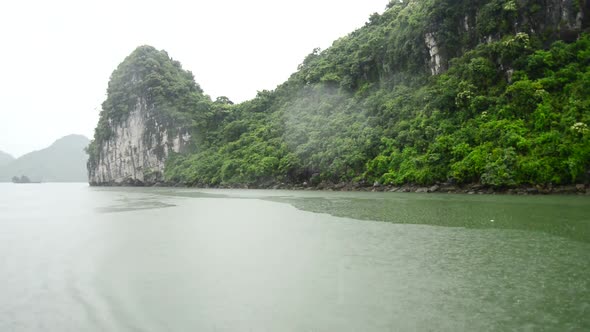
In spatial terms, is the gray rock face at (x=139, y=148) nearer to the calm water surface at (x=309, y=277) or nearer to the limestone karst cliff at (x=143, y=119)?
the limestone karst cliff at (x=143, y=119)

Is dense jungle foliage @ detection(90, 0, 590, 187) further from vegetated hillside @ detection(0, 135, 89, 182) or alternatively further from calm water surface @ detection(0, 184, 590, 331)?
vegetated hillside @ detection(0, 135, 89, 182)

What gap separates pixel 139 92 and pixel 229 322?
307ft

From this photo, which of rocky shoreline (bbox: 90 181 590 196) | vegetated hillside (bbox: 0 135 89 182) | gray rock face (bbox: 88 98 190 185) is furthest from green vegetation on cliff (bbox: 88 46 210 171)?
vegetated hillside (bbox: 0 135 89 182)

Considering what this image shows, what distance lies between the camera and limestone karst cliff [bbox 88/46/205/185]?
8562 centimetres

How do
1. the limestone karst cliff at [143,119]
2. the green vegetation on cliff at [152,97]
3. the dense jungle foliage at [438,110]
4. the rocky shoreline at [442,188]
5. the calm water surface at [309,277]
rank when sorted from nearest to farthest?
the calm water surface at [309,277]
the rocky shoreline at [442,188]
the dense jungle foliage at [438,110]
the limestone karst cliff at [143,119]
the green vegetation on cliff at [152,97]

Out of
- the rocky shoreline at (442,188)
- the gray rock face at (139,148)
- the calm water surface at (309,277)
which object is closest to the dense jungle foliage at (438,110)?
the rocky shoreline at (442,188)

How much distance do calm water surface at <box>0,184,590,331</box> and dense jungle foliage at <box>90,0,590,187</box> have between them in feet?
50.6

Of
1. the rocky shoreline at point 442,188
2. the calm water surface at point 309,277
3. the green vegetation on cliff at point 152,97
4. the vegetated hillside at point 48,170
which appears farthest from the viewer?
the vegetated hillside at point 48,170

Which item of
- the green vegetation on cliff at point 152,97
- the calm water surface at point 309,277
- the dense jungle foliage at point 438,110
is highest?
the green vegetation on cliff at point 152,97

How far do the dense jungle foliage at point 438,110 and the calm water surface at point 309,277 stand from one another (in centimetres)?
1542

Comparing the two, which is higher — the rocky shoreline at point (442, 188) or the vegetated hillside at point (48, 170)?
the vegetated hillside at point (48, 170)

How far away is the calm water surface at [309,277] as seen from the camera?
233 inches

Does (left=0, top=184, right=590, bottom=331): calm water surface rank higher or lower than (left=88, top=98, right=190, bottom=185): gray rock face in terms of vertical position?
lower

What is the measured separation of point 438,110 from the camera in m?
39.7
